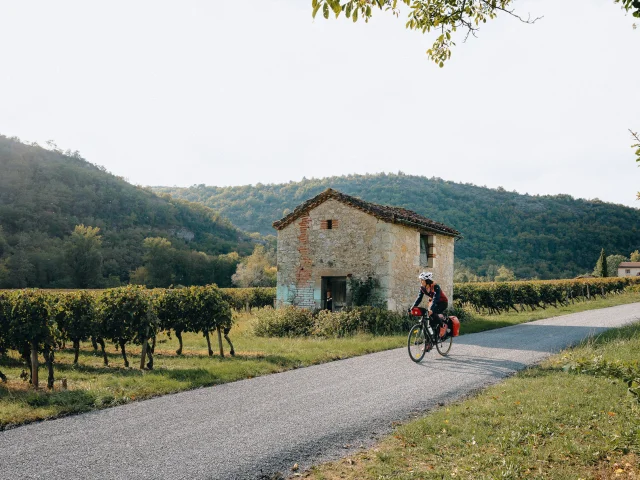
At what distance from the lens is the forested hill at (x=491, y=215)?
7106cm

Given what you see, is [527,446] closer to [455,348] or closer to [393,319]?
[455,348]

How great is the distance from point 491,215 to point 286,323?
71.7 meters

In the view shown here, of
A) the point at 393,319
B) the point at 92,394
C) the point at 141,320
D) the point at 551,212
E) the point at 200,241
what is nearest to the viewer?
the point at 92,394

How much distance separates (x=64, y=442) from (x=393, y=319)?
12018 mm

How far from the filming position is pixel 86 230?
50781mm

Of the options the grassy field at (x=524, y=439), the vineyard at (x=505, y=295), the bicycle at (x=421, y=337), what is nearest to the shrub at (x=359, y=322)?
the bicycle at (x=421, y=337)

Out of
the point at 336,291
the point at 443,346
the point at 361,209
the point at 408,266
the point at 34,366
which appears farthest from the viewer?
the point at 336,291

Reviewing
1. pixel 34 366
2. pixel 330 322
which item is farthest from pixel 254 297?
pixel 34 366

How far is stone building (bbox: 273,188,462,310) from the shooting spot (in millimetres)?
16688

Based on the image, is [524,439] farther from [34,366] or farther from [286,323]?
[286,323]

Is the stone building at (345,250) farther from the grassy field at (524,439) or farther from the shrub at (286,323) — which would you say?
the grassy field at (524,439)

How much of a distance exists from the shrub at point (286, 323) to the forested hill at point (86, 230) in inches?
1392

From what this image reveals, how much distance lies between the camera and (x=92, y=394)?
695 centimetres

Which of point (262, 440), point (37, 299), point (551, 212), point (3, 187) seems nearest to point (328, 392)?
point (262, 440)
